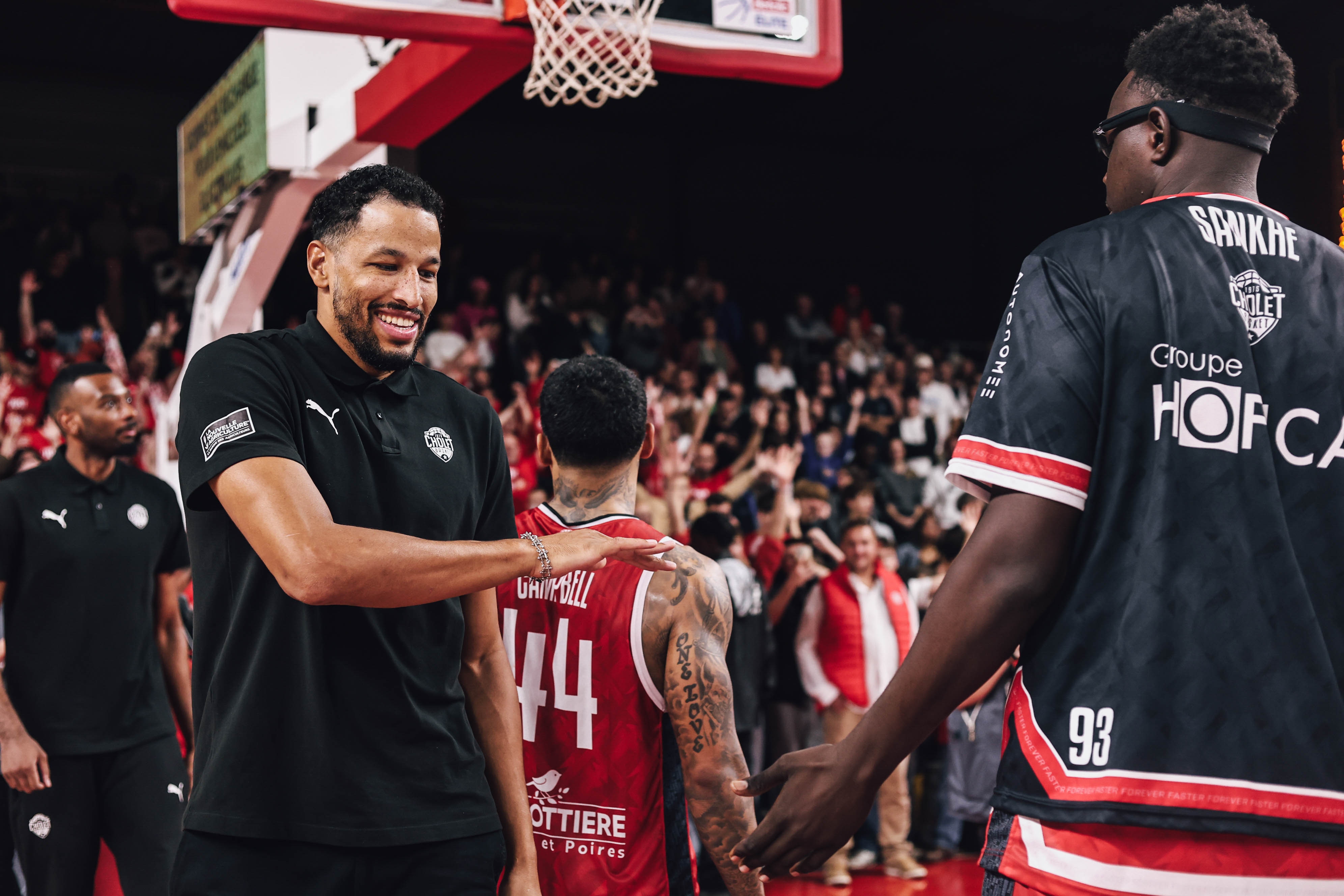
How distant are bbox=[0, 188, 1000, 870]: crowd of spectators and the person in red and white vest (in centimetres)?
14

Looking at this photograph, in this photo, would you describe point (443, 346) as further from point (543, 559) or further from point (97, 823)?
point (543, 559)

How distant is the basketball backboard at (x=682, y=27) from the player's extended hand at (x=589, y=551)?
138 inches

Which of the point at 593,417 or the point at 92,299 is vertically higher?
the point at 92,299

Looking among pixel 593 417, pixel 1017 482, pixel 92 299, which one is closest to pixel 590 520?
pixel 593 417

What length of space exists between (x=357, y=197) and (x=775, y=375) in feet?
39.2

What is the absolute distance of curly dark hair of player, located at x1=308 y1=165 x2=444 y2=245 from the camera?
97.4 inches

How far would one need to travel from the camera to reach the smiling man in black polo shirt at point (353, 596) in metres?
2.15

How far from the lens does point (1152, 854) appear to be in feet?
5.19

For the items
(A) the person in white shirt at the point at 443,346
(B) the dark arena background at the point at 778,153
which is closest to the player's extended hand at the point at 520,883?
(A) the person in white shirt at the point at 443,346

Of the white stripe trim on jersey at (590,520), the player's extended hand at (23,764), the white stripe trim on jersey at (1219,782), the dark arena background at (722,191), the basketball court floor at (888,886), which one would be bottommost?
the basketball court floor at (888,886)

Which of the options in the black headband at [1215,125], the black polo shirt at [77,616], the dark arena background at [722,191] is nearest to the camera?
the black headband at [1215,125]

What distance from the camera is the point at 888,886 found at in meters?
7.59

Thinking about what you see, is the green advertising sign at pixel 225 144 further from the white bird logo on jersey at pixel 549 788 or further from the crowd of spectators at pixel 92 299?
the white bird logo on jersey at pixel 549 788

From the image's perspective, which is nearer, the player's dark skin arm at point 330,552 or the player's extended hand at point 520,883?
the player's dark skin arm at point 330,552
